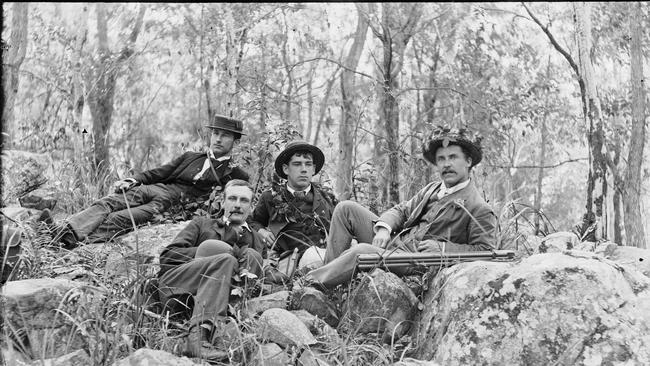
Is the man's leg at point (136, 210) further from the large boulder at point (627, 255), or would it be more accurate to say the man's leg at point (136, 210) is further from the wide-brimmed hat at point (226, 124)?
the large boulder at point (627, 255)

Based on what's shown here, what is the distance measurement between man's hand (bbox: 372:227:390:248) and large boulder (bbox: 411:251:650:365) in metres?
0.92

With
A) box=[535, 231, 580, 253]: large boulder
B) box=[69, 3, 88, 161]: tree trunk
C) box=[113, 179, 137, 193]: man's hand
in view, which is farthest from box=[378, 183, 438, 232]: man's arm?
box=[69, 3, 88, 161]: tree trunk

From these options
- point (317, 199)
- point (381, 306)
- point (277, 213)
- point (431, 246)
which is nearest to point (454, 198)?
point (431, 246)

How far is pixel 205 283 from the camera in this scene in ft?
13.5

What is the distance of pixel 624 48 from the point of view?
12.1 m

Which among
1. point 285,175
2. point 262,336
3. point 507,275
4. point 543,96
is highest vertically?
point 543,96

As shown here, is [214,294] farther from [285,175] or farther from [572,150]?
[572,150]

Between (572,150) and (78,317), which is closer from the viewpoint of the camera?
(78,317)

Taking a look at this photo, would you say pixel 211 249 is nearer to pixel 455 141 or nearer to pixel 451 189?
pixel 451 189

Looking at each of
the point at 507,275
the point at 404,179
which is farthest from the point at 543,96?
the point at 507,275

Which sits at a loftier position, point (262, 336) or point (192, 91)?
point (192, 91)

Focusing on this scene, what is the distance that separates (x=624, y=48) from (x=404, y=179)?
6.36 metres

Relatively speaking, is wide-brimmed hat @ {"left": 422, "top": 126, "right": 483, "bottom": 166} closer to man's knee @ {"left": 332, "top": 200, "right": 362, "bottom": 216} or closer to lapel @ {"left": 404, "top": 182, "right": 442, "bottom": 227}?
lapel @ {"left": 404, "top": 182, "right": 442, "bottom": 227}

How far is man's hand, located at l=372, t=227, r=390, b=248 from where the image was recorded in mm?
4812
